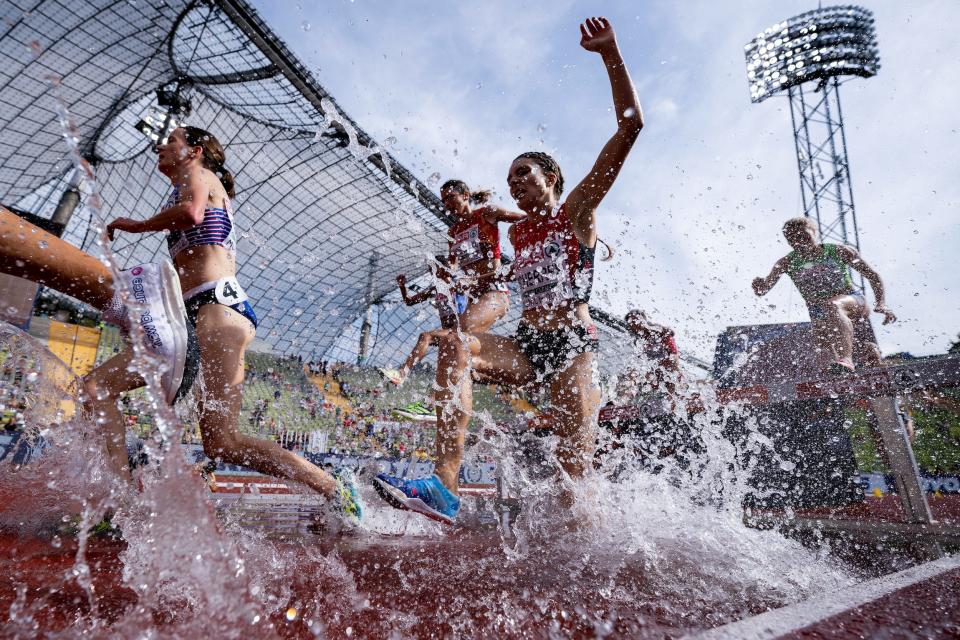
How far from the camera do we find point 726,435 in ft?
16.1

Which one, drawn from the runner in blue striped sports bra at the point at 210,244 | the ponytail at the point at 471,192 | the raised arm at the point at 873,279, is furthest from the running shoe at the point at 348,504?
the raised arm at the point at 873,279

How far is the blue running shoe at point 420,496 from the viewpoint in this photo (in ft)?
7.80

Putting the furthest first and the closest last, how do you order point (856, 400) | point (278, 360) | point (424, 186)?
point (278, 360) → point (424, 186) → point (856, 400)

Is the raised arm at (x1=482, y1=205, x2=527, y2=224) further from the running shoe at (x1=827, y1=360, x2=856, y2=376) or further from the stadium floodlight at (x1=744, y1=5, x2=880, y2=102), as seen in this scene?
the stadium floodlight at (x1=744, y1=5, x2=880, y2=102)

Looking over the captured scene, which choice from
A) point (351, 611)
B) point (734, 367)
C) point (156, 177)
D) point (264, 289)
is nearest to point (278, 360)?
point (264, 289)

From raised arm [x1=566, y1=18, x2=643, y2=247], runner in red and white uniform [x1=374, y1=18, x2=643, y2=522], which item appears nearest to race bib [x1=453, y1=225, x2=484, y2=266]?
runner in red and white uniform [x1=374, y1=18, x2=643, y2=522]

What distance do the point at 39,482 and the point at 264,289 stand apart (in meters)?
27.6

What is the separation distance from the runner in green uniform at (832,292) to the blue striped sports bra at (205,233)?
4.59m

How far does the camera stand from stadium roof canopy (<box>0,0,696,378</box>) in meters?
14.8

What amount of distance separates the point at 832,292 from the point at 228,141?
73.2 ft

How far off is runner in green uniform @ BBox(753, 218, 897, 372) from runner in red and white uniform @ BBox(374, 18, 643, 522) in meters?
2.78

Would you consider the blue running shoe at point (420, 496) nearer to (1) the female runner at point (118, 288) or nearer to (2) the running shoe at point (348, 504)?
(2) the running shoe at point (348, 504)

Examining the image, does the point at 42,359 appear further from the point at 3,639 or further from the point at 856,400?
the point at 856,400

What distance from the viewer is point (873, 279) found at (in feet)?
14.9
